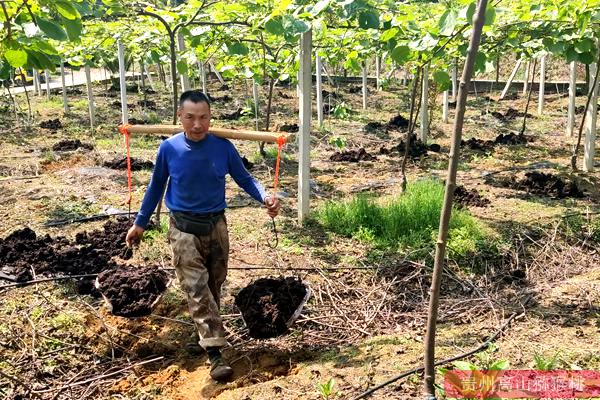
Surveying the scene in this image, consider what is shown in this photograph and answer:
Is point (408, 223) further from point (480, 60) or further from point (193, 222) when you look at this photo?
point (193, 222)

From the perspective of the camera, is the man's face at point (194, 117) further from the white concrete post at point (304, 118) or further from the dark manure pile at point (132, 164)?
the dark manure pile at point (132, 164)

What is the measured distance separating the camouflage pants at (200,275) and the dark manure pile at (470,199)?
3.63 m

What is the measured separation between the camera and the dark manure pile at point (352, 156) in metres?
9.07

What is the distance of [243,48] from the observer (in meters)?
4.68

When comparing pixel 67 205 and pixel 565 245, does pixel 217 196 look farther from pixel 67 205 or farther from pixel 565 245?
pixel 67 205

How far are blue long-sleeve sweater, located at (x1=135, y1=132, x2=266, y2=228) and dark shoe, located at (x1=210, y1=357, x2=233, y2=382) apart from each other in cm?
85

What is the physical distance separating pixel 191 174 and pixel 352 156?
6.41m

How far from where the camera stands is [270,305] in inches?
133

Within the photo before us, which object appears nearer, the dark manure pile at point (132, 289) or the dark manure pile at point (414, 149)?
the dark manure pile at point (132, 289)

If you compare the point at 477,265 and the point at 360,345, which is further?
the point at 477,265

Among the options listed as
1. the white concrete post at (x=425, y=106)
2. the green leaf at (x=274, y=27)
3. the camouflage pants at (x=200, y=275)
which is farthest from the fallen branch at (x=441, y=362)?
the white concrete post at (x=425, y=106)

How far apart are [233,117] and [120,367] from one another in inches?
423

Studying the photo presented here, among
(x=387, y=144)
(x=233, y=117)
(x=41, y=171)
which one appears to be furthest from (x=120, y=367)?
(x=233, y=117)

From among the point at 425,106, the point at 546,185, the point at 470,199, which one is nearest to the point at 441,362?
the point at 470,199
